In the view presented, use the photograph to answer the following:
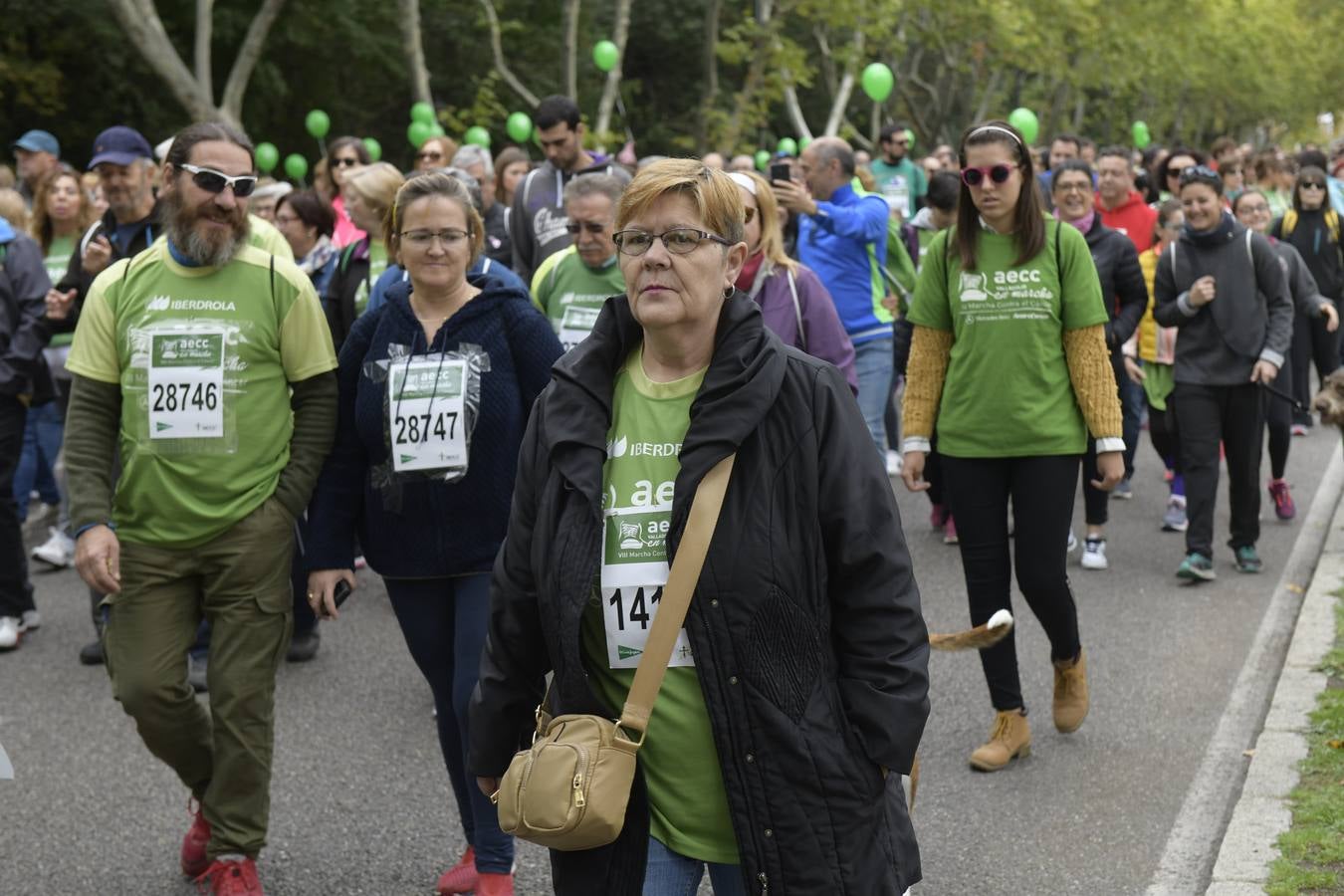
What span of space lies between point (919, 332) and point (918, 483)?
0.54m

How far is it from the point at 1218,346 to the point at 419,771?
5057 millimetres

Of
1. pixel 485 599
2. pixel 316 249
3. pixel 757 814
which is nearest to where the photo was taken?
pixel 757 814

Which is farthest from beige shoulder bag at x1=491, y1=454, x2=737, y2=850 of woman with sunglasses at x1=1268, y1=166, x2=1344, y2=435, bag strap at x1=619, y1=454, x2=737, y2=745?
woman with sunglasses at x1=1268, y1=166, x2=1344, y2=435

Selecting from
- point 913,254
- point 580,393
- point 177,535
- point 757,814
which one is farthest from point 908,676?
point 913,254

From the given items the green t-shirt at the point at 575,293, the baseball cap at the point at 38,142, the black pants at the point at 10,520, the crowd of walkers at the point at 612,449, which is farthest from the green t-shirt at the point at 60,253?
the green t-shirt at the point at 575,293

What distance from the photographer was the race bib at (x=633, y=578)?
317 centimetres

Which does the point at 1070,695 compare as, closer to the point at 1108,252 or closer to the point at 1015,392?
the point at 1015,392

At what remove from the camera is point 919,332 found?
245 inches

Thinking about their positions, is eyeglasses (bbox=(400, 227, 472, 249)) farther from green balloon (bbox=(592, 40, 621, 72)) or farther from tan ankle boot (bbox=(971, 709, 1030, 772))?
green balloon (bbox=(592, 40, 621, 72))

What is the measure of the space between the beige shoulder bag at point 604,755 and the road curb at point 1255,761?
2406 mm

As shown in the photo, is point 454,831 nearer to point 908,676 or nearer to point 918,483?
point 918,483

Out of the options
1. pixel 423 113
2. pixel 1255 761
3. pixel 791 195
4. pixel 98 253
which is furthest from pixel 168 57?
pixel 1255 761

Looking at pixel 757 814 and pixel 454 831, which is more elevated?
pixel 757 814

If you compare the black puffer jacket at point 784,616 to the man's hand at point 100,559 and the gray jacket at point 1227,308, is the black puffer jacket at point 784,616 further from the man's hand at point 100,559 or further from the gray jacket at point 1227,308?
the gray jacket at point 1227,308
